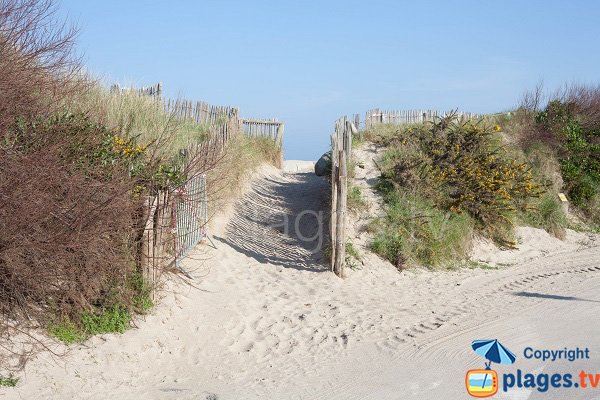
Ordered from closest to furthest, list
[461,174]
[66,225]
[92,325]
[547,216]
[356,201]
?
[66,225] < [92,325] < [356,201] < [461,174] < [547,216]

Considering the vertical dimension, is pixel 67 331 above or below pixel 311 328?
above

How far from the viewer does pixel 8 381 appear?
6.05m

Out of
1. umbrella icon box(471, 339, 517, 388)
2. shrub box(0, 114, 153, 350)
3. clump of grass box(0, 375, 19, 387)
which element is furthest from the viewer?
A: umbrella icon box(471, 339, 517, 388)

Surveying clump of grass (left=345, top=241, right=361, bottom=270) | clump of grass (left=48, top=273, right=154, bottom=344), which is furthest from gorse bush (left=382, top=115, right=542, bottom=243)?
clump of grass (left=48, top=273, right=154, bottom=344)

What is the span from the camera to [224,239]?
1158 centimetres

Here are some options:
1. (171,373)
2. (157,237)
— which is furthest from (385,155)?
(171,373)

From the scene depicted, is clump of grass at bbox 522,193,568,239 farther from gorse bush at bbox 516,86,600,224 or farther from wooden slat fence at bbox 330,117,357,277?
wooden slat fence at bbox 330,117,357,277

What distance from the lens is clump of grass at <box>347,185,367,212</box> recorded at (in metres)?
12.8

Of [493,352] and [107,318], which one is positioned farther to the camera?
[493,352]

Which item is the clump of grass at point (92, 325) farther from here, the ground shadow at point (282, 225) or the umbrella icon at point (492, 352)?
the ground shadow at point (282, 225)

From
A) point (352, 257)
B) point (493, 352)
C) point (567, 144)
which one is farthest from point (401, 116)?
point (493, 352)

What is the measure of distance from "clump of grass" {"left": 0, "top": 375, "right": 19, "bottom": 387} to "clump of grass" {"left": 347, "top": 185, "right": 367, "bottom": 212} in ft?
25.2

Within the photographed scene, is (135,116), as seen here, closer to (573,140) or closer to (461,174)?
(461,174)

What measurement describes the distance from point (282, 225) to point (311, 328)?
504cm
